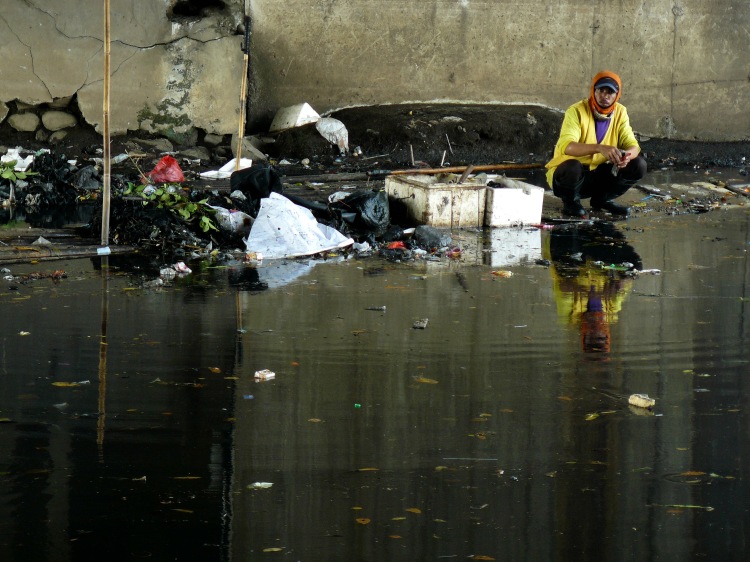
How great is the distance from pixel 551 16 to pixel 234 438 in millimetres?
9271

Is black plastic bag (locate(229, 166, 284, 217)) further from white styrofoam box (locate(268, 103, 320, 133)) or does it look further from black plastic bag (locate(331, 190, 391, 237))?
white styrofoam box (locate(268, 103, 320, 133))

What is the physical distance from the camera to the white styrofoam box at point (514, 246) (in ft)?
23.8

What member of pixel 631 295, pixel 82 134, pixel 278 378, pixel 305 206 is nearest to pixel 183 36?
pixel 82 134

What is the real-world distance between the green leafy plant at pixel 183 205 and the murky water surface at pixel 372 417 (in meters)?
0.77

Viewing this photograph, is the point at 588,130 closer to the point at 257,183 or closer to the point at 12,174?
the point at 257,183

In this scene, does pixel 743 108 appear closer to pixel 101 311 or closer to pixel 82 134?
pixel 82 134

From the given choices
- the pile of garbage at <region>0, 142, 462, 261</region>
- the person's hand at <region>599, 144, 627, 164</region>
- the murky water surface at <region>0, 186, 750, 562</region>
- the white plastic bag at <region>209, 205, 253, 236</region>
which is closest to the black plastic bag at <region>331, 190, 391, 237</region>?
the pile of garbage at <region>0, 142, 462, 261</region>

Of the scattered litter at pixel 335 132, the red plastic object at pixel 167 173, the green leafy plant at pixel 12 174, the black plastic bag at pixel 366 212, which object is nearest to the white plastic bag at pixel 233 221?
the black plastic bag at pixel 366 212

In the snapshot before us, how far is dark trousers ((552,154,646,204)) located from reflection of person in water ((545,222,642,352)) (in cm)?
44

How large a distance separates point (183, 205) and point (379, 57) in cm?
496

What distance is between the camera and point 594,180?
357 inches

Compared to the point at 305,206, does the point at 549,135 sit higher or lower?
higher

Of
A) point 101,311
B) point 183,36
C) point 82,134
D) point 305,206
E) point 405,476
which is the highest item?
point 183,36

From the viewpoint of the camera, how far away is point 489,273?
269 inches
